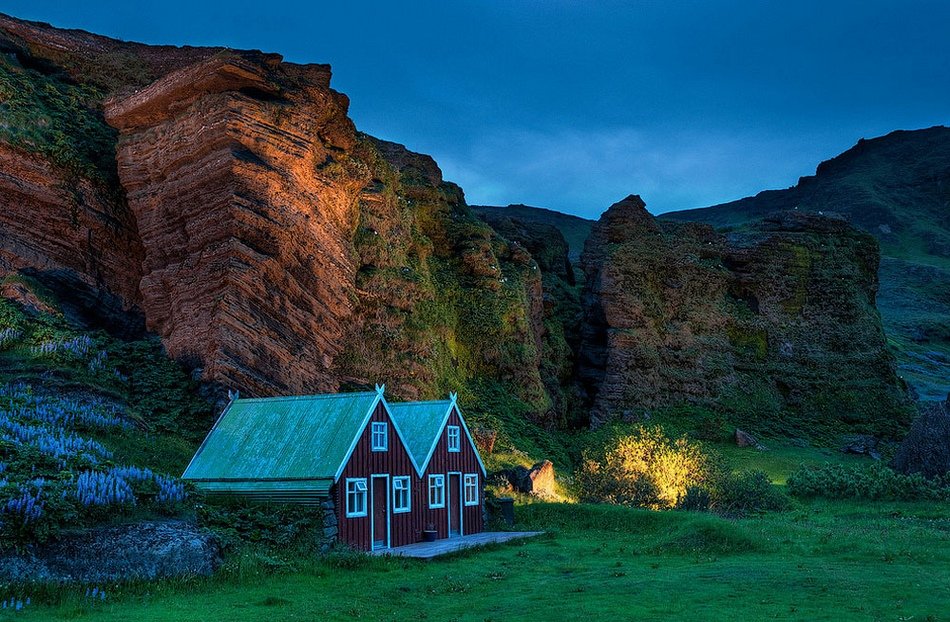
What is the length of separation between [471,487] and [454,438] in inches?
110

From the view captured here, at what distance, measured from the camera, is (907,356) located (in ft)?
387

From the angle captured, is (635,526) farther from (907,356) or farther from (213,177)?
(907,356)

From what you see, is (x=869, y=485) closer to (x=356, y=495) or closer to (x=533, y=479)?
(x=533, y=479)

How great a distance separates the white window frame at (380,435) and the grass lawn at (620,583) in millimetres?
5492

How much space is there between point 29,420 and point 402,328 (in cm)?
2881

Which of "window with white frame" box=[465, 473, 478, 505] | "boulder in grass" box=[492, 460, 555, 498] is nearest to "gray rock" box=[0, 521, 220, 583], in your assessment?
"window with white frame" box=[465, 473, 478, 505]

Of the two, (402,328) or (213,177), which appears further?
(402,328)

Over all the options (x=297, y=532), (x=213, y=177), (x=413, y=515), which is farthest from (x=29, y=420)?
(x=213, y=177)

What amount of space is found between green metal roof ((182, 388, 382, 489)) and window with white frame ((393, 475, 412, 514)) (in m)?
3.77

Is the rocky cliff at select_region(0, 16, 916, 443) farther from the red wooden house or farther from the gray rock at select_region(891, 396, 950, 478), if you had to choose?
the gray rock at select_region(891, 396, 950, 478)

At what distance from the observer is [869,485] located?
135 feet

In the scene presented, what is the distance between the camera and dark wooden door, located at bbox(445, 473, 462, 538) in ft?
121

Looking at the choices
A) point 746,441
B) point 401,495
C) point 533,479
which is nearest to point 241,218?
point 401,495

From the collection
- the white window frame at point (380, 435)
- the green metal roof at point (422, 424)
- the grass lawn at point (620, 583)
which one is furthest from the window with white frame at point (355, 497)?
the green metal roof at point (422, 424)
